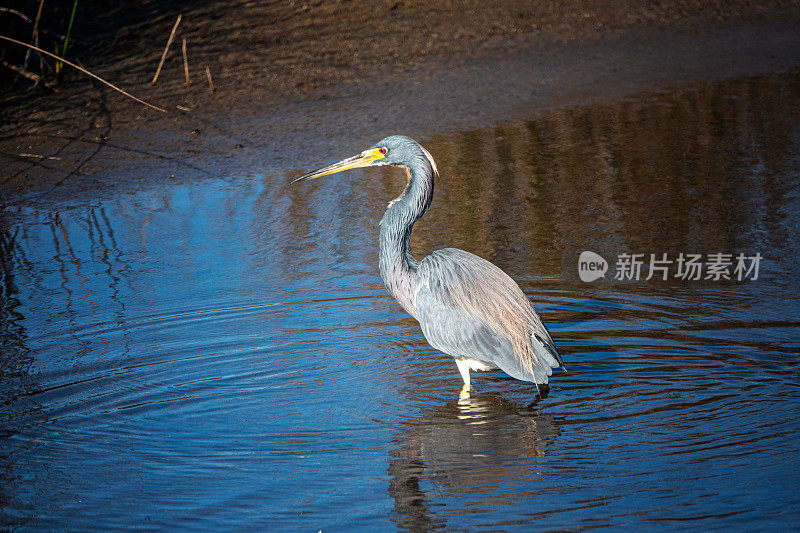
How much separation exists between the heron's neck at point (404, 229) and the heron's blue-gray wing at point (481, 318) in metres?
0.09

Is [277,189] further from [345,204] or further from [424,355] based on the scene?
[424,355]

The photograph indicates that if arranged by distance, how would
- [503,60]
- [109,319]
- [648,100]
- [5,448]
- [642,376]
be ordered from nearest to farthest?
1. [5,448]
2. [642,376]
3. [109,319]
4. [648,100]
5. [503,60]

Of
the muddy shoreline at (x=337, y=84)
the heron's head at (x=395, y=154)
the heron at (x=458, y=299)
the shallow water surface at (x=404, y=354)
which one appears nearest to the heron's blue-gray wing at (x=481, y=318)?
the heron at (x=458, y=299)

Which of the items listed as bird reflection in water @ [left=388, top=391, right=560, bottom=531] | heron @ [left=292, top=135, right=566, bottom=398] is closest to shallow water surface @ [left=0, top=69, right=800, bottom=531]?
bird reflection in water @ [left=388, top=391, right=560, bottom=531]

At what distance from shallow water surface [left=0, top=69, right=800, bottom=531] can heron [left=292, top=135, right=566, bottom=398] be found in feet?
0.92

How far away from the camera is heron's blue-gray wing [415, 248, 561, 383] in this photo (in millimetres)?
5371

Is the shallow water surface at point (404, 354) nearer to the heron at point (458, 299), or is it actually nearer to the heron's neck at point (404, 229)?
the heron at point (458, 299)

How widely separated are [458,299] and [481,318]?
19 cm

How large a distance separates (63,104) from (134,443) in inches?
253

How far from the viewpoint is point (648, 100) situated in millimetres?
10852

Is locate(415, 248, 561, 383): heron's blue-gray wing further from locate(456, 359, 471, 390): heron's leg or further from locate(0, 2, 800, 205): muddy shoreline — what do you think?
locate(0, 2, 800, 205): muddy shoreline

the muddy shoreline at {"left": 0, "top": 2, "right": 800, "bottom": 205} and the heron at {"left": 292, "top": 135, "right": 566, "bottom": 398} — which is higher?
the muddy shoreline at {"left": 0, "top": 2, "right": 800, "bottom": 205}

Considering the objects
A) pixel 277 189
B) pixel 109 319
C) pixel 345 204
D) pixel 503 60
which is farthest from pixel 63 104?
pixel 503 60

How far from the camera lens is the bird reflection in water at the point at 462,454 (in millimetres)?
4352
